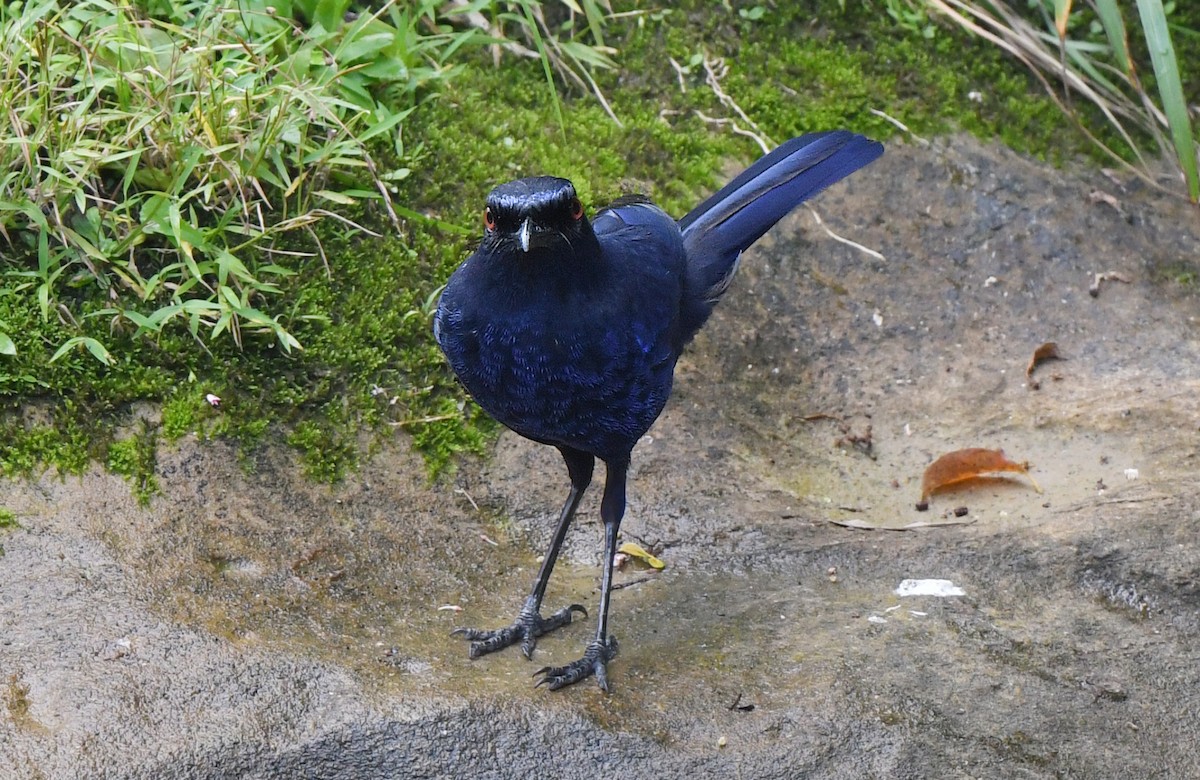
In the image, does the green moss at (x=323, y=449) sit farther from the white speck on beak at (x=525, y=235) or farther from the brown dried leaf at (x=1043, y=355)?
the brown dried leaf at (x=1043, y=355)

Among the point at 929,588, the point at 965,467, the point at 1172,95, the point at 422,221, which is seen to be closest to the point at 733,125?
the point at 422,221

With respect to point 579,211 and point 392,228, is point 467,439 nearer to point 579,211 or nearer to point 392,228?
point 392,228

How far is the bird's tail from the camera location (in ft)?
13.8

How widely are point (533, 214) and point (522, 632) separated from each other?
4.33ft

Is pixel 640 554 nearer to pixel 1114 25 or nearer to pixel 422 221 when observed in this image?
pixel 422 221

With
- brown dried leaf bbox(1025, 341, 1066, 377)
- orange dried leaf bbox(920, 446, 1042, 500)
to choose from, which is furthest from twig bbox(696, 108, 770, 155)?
orange dried leaf bbox(920, 446, 1042, 500)

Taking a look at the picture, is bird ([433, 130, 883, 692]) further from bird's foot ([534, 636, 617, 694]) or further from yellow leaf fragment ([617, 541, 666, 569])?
yellow leaf fragment ([617, 541, 666, 569])

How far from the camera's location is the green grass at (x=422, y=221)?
4.05 metres

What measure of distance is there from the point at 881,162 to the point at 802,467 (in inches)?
70.9

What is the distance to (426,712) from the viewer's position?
3158 millimetres

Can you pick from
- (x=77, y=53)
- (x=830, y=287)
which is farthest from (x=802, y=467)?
(x=77, y=53)

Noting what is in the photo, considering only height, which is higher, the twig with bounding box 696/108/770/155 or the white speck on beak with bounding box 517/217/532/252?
the white speck on beak with bounding box 517/217/532/252

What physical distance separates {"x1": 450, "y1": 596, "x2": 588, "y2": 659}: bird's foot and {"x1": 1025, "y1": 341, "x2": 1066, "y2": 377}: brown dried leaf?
93.7 inches

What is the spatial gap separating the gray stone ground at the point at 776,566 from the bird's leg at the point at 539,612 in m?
0.06
